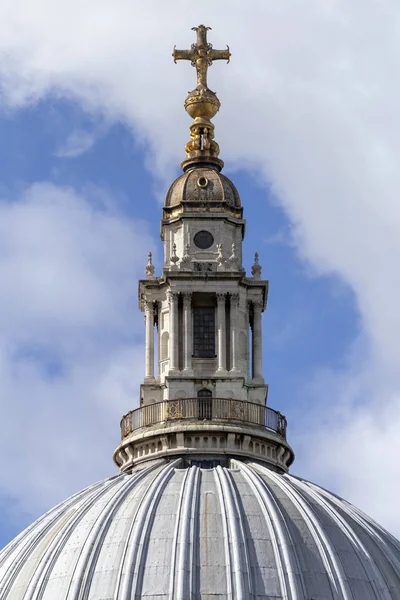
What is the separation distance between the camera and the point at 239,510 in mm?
74312

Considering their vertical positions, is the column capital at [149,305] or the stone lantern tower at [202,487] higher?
the column capital at [149,305]

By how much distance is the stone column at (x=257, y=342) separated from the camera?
8669 centimetres

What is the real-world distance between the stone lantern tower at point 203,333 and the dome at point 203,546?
3865 millimetres

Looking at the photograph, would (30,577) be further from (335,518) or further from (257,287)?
(257,287)

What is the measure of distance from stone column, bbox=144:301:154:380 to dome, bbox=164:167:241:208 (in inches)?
203

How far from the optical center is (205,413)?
82.9 metres

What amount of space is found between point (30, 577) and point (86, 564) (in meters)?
2.74

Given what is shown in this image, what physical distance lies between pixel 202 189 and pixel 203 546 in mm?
22646

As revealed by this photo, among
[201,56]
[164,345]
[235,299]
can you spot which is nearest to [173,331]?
[164,345]

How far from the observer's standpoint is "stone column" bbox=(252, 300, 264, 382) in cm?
8669

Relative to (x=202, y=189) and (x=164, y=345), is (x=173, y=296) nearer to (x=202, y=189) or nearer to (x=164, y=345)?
(x=164, y=345)

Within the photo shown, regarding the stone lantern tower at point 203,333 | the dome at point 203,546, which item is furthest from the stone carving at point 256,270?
the dome at point 203,546

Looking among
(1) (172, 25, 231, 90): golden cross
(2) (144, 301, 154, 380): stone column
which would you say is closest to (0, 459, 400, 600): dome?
(2) (144, 301, 154, 380): stone column

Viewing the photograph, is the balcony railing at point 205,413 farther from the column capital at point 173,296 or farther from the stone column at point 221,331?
the column capital at point 173,296
